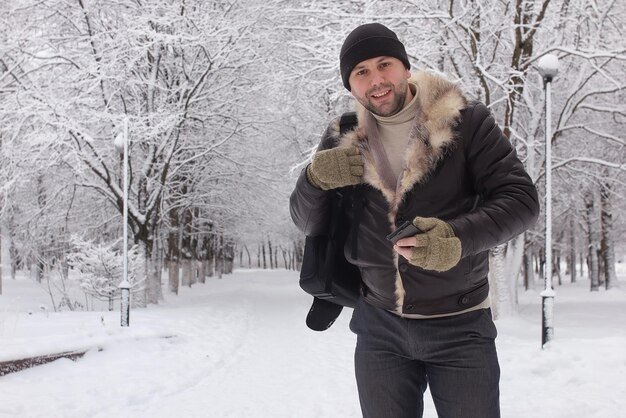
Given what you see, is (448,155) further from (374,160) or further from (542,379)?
(542,379)

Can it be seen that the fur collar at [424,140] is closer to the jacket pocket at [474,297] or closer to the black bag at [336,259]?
the black bag at [336,259]

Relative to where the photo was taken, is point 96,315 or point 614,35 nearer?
point 96,315

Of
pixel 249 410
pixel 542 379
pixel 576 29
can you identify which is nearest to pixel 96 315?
pixel 249 410

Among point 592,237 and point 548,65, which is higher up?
point 548,65

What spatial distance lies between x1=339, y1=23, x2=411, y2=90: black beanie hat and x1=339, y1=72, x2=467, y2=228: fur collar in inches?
5.0

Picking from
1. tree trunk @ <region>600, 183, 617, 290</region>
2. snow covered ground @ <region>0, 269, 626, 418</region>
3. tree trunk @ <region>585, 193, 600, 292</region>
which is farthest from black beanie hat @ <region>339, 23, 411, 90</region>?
tree trunk @ <region>585, 193, 600, 292</region>

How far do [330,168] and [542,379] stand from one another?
17.9 ft

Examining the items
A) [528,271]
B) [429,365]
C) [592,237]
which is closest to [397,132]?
[429,365]

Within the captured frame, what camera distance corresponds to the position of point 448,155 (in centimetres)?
190

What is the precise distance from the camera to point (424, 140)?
6.28 feet

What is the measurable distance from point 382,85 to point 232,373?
20.6 ft

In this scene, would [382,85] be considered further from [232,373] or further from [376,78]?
[232,373]

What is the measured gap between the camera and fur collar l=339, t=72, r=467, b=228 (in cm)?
189

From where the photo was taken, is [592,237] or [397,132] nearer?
[397,132]
